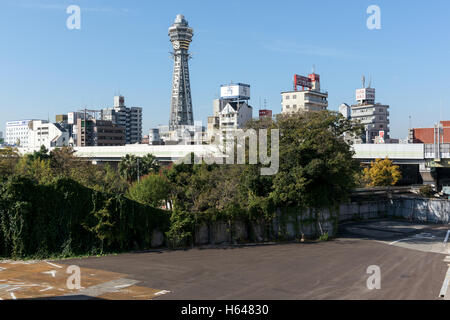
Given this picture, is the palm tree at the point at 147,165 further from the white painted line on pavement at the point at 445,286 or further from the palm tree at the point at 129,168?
the white painted line on pavement at the point at 445,286

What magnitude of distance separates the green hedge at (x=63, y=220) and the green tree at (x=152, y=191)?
21.2 feet

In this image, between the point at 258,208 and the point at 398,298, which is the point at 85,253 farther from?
the point at 398,298

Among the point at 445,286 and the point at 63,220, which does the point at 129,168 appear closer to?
the point at 63,220

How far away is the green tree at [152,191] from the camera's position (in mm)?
37562

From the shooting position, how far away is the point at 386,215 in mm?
52719

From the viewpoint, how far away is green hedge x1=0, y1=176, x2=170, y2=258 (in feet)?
93.7

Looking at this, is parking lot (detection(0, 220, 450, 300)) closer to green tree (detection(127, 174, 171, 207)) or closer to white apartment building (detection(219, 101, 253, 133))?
green tree (detection(127, 174, 171, 207))

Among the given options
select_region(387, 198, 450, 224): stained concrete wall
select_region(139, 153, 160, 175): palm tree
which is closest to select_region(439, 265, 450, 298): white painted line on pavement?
select_region(387, 198, 450, 224): stained concrete wall

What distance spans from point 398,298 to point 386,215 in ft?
114

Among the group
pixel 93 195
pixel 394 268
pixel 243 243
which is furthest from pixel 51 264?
pixel 394 268

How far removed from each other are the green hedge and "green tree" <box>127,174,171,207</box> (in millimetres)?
6463

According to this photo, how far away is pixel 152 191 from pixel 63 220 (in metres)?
10.2

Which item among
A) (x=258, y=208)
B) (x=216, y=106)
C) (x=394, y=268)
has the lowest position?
(x=394, y=268)
